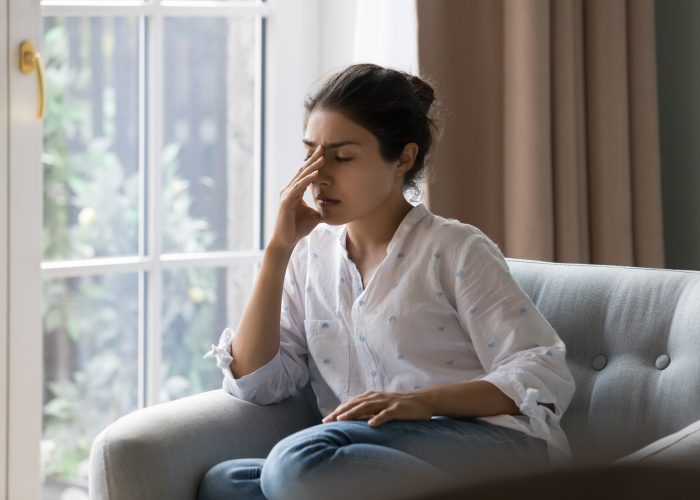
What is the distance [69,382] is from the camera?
242cm

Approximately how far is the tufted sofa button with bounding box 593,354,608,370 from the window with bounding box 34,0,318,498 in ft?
4.18

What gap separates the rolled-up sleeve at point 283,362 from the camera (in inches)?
62.7

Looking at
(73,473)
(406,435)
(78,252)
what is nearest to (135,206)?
(78,252)

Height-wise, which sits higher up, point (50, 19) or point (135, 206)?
point (50, 19)

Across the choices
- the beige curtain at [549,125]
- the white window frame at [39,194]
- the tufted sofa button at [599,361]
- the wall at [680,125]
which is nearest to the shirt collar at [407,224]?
the tufted sofa button at [599,361]

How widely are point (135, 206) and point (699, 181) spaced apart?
56.1 inches

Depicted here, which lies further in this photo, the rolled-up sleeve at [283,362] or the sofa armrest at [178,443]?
the rolled-up sleeve at [283,362]

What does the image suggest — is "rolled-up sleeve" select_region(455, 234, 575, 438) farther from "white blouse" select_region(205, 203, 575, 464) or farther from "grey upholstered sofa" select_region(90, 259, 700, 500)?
"grey upholstered sofa" select_region(90, 259, 700, 500)

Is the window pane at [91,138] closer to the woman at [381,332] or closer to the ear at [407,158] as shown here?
the woman at [381,332]

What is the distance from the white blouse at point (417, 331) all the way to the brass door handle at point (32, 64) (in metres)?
0.77

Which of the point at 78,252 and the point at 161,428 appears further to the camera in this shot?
the point at 78,252

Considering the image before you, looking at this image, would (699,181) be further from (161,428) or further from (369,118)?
(161,428)

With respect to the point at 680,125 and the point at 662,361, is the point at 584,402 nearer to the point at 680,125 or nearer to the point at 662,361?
the point at 662,361

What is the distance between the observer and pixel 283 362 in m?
1.66
